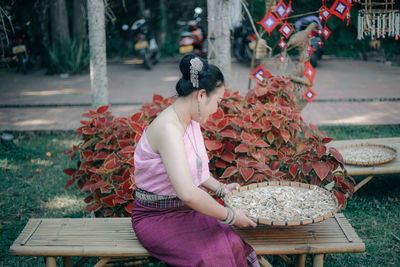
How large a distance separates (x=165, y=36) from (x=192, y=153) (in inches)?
414

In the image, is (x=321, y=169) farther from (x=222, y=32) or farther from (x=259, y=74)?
(x=222, y=32)

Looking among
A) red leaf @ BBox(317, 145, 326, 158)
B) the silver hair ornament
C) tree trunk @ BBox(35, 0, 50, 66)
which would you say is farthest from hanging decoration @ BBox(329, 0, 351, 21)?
tree trunk @ BBox(35, 0, 50, 66)

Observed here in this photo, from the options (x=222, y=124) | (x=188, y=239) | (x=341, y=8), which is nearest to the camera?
(x=188, y=239)

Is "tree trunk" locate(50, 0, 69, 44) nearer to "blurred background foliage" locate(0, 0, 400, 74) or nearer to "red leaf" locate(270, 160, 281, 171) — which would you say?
"blurred background foliage" locate(0, 0, 400, 74)

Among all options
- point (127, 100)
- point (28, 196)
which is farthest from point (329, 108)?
point (28, 196)

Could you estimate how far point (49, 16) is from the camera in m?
10.1

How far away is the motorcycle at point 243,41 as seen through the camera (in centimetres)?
965

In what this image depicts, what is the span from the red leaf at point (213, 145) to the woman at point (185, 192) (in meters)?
0.69

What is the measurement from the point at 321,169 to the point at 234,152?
67 cm

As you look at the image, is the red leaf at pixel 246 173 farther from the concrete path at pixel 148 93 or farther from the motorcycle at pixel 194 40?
the motorcycle at pixel 194 40

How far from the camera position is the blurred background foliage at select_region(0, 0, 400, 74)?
9.53m

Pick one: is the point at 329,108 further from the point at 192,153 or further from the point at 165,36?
the point at 165,36

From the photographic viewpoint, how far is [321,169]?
2686 millimetres

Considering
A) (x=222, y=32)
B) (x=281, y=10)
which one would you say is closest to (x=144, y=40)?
(x=222, y=32)
